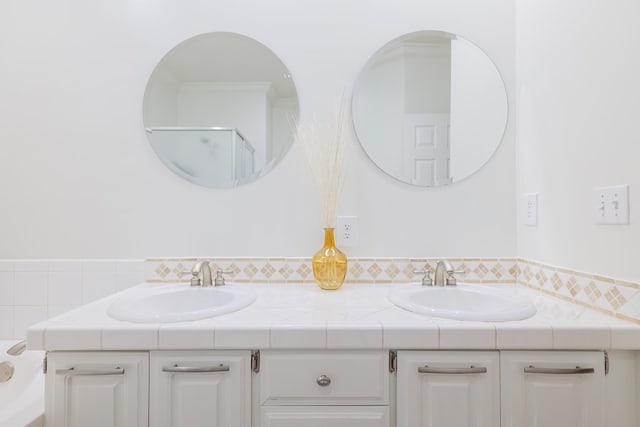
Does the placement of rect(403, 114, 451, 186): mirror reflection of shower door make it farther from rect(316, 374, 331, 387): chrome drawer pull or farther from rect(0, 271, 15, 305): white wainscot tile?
rect(0, 271, 15, 305): white wainscot tile

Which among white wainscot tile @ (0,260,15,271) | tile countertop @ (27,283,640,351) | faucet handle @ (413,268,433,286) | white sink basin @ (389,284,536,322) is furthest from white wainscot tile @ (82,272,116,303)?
faucet handle @ (413,268,433,286)

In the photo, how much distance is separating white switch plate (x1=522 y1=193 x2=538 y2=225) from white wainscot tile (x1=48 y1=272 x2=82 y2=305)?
1.86 m

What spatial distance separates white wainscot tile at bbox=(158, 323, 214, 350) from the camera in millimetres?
907

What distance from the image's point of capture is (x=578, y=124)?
3.55 ft

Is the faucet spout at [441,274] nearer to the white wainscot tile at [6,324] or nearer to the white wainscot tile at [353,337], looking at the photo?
the white wainscot tile at [353,337]

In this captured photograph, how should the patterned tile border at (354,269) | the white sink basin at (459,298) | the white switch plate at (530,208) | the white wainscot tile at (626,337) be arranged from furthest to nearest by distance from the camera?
the patterned tile border at (354,269) < the white switch plate at (530,208) < the white sink basin at (459,298) < the white wainscot tile at (626,337)

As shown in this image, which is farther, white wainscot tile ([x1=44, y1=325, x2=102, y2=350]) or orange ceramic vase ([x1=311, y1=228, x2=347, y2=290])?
orange ceramic vase ([x1=311, y1=228, x2=347, y2=290])

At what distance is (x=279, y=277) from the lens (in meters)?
1.45

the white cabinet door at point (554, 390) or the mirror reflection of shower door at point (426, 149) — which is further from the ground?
the mirror reflection of shower door at point (426, 149)

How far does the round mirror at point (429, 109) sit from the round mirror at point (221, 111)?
1.15 feet

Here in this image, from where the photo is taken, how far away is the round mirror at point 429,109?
1440 mm

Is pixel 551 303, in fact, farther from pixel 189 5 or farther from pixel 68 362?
pixel 189 5

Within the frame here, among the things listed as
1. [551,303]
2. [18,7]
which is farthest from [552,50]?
[18,7]

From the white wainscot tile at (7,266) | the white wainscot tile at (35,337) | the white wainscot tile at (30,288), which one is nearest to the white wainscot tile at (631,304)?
the white wainscot tile at (35,337)
